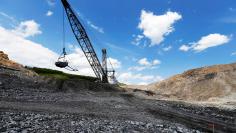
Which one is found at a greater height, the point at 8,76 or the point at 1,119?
the point at 8,76

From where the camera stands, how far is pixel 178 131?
19.1 meters

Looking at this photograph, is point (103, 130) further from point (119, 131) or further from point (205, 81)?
point (205, 81)

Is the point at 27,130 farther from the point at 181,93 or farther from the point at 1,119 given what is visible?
the point at 181,93

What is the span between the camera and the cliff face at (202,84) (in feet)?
198

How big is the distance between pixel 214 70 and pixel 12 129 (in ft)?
219

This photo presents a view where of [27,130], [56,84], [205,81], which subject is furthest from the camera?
[205,81]

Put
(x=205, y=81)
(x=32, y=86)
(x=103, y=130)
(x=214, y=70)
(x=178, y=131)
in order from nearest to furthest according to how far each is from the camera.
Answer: (x=103, y=130) < (x=178, y=131) < (x=32, y=86) < (x=205, y=81) < (x=214, y=70)

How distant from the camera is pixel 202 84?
228 feet

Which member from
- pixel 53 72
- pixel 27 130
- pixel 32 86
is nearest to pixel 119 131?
pixel 27 130

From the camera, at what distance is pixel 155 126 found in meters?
19.9

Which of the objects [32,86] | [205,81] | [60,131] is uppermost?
[205,81]

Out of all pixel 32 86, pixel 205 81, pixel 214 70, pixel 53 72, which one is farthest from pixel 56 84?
pixel 214 70

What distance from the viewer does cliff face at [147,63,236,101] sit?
2370 inches

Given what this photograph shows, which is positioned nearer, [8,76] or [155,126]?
[155,126]
